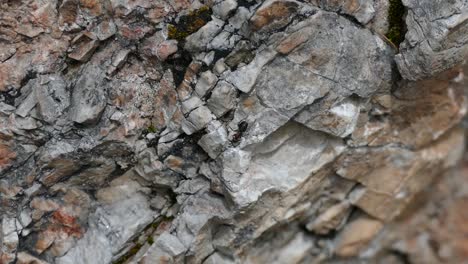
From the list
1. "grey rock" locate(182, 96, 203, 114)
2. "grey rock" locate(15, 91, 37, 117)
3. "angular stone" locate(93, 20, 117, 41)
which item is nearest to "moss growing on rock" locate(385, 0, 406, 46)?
"grey rock" locate(182, 96, 203, 114)

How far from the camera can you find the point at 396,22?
2740 millimetres

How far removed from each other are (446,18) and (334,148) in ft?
3.00

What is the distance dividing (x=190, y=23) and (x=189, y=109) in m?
0.45

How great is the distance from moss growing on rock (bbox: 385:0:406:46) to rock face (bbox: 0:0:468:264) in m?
0.01

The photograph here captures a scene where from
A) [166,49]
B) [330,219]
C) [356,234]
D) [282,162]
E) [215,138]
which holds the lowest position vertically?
[356,234]

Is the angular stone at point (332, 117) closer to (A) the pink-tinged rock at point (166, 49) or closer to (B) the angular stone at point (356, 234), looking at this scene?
(A) the pink-tinged rock at point (166, 49)

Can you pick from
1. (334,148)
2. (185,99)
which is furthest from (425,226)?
(185,99)

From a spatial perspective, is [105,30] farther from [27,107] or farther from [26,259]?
[26,259]

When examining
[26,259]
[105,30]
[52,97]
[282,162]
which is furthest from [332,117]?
[26,259]

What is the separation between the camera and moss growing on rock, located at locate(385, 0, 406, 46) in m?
2.72

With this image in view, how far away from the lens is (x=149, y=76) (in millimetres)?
2699

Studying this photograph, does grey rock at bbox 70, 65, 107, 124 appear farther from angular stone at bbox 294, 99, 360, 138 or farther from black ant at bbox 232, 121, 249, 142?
angular stone at bbox 294, 99, 360, 138

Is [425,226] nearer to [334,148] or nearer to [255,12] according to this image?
[334,148]

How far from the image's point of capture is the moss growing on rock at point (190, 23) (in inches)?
104
